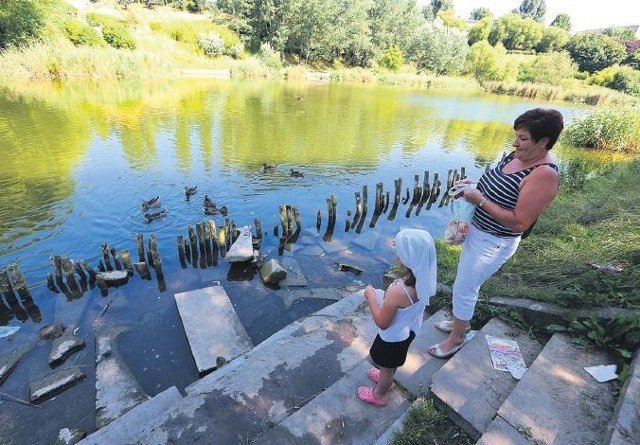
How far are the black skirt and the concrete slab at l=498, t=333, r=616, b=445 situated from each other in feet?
2.72

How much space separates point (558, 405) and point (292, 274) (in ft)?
17.5

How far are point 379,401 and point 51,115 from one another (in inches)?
841

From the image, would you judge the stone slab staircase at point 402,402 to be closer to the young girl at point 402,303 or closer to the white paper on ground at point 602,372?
the white paper on ground at point 602,372

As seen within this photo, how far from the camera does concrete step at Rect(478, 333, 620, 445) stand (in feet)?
8.18

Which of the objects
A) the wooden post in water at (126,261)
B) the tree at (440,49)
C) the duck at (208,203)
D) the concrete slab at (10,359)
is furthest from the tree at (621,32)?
the concrete slab at (10,359)

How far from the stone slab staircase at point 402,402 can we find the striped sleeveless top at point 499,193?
1.29 metres

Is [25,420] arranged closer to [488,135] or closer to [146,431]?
[146,431]

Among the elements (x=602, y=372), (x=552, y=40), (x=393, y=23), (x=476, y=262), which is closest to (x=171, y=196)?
(x=476, y=262)

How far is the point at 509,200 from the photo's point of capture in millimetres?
2805

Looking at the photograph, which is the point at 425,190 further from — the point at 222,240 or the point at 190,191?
the point at 190,191

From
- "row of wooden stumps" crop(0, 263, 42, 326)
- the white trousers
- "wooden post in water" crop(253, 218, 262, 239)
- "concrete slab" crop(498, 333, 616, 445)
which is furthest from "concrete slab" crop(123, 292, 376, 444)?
"row of wooden stumps" crop(0, 263, 42, 326)

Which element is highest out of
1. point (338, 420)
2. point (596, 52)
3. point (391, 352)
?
point (596, 52)

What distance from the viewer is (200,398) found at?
11.0ft

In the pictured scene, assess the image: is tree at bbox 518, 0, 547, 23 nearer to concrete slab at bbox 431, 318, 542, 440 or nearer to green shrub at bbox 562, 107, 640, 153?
green shrub at bbox 562, 107, 640, 153
